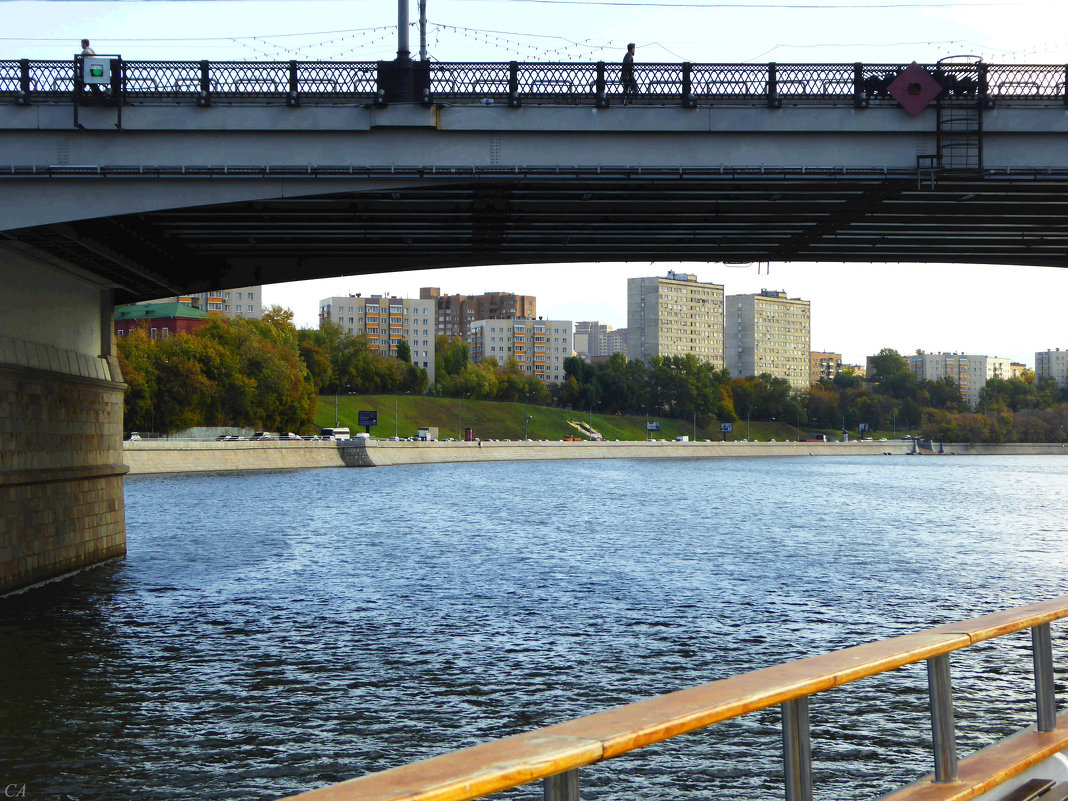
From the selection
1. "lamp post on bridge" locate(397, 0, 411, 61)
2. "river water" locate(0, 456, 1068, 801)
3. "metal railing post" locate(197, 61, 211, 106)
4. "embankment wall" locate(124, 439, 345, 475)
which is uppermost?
"lamp post on bridge" locate(397, 0, 411, 61)

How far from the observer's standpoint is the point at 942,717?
4938 millimetres

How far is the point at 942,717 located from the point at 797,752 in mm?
1070

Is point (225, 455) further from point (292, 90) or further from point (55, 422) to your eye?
point (292, 90)

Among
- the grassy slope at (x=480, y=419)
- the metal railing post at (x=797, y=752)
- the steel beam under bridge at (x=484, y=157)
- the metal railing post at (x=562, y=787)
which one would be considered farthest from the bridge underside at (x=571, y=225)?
the grassy slope at (x=480, y=419)

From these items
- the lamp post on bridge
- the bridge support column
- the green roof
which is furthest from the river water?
the green roof

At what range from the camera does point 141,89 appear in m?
21.2

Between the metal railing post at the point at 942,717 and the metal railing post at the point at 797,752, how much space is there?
949mm

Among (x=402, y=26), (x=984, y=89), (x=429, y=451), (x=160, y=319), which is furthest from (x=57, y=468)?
(x=160, y=319)

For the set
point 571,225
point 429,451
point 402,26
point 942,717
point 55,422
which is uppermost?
point 402,26

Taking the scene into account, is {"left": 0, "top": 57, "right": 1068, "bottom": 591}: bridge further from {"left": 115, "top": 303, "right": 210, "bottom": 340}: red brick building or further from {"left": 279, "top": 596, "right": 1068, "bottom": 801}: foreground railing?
{"left": 115, "top": 303, "right": 210, "bottom": 340}: red brick building

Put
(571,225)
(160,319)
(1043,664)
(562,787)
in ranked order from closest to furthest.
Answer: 1. (562,787)
2. (1043,664)
3. (571,225)
4. (160,319)

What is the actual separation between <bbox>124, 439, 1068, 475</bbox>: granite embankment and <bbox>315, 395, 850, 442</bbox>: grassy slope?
Answer: 1981 cm

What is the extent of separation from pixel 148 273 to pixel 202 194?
309 inches

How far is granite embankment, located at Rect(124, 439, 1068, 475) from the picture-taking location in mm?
93750
